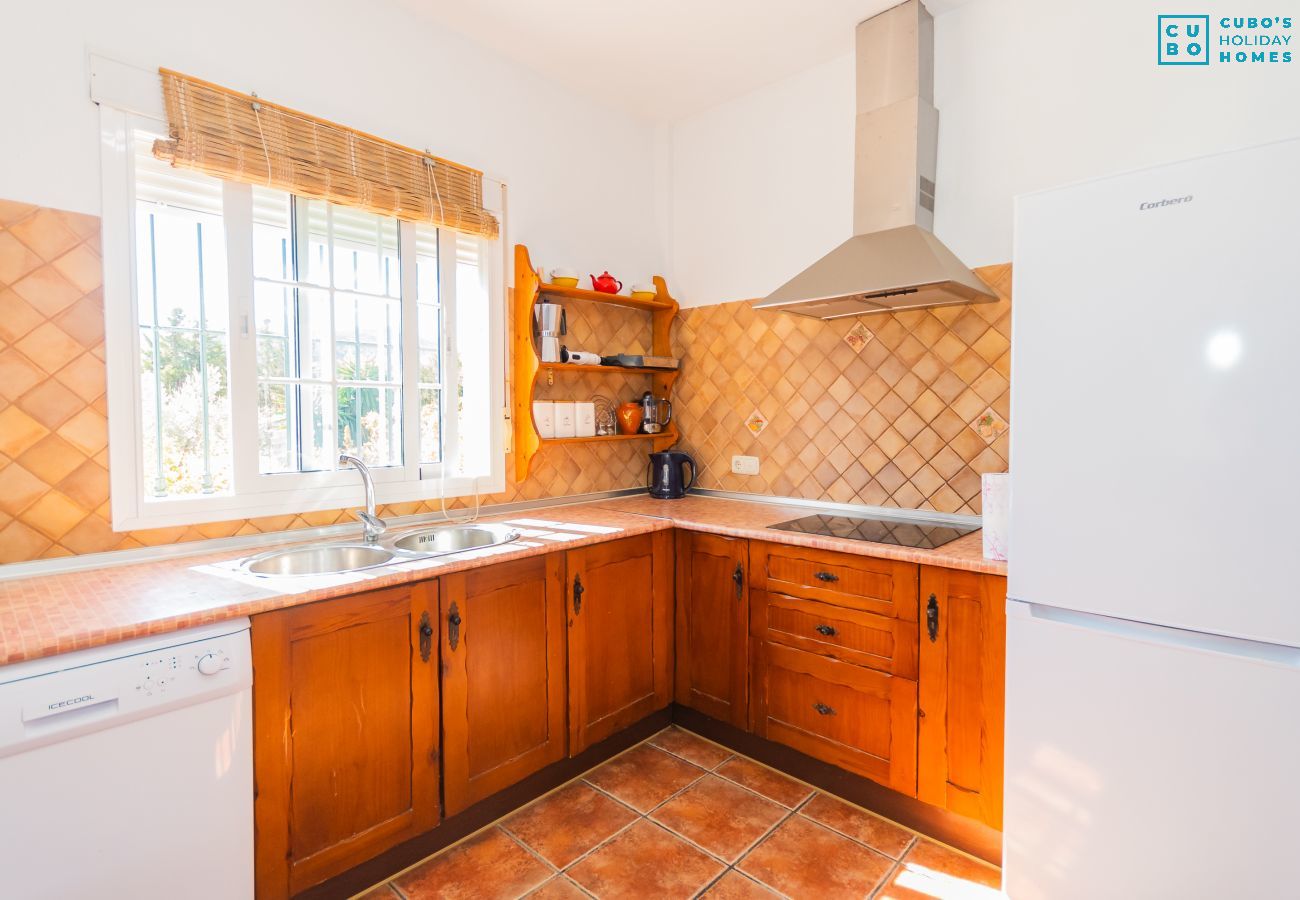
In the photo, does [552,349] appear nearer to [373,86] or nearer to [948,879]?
[373,86]

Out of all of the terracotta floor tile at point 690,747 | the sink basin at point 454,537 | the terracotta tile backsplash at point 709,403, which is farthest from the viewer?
the terracotta floor tile at point 690,747

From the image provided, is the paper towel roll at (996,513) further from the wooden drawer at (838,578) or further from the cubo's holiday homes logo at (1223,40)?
the cubo's holiday homes logo at (1223,40)

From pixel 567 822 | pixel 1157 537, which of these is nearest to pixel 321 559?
pixel 567 822

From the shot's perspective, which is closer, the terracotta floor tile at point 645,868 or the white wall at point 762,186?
the terracotta floor tile at point 645,868

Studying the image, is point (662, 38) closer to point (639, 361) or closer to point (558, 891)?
point (639, 361)

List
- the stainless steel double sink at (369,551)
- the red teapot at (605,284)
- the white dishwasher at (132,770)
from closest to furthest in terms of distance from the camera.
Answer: the white dishwasher at (132,770) < the stainless steel double sink at (369,551) < the red teapot at (605,284)

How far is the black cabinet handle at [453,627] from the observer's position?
6.22 feet

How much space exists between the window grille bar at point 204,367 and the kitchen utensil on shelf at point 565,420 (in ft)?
4.20

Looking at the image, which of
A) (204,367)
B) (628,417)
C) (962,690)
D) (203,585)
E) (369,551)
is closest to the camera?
(203,585)

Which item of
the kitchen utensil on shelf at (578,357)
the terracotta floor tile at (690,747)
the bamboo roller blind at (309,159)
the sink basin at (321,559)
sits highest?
the bamboo roller blind at (309,159)

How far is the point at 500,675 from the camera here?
6.71 ft

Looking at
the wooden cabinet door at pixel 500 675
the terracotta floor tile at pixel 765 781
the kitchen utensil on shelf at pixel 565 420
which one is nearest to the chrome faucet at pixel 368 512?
the wooden cabinet door at pixel 500 675

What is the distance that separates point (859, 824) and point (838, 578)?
794 mm

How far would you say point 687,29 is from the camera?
250 centimetres
